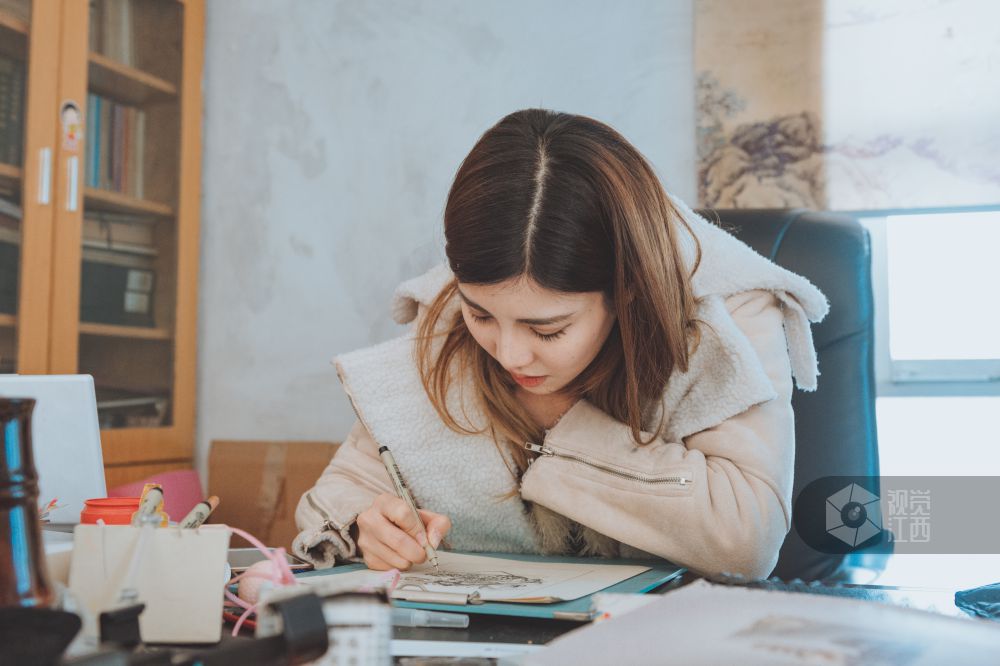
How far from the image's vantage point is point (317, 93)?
240 centimetres

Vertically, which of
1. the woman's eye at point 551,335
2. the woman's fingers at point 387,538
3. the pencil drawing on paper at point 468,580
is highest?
the woman's eye at point 551,335

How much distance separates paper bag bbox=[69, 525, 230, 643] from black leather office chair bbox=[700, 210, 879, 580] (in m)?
0.90

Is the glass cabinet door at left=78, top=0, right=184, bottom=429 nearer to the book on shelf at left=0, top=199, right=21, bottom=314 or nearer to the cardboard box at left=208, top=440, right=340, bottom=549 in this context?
the book on shelf at left=0, top=199, right=21, bottom=314

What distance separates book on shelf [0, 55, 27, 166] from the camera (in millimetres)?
1950

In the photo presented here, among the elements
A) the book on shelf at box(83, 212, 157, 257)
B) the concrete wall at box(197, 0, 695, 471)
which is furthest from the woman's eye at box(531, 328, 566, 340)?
the book on shelf at box(83, 212, 157, 257)

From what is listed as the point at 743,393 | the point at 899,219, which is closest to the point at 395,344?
the point at 743,393

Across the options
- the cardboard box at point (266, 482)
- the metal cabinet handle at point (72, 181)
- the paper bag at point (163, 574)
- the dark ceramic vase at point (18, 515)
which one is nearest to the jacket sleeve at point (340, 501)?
the paper bag at point (163, 574)

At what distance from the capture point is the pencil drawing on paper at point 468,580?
76cm

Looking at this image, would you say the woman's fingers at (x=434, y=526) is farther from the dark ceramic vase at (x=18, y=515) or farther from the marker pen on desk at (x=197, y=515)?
the dark ceramic vase at (x=18, y=515)

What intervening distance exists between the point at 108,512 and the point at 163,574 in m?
0.19

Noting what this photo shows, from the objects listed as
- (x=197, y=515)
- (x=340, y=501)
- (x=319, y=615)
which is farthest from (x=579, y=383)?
(x=319, y=615)

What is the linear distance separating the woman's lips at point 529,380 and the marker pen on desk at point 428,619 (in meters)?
0.44

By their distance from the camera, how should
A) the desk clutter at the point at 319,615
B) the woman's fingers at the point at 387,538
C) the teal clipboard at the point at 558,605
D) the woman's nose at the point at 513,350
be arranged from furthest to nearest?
the woman's nose at the point at 513,350 < the woman's fingers at the point at 387,538 < the teal clipboard at the point at 558,605 < the desk clutter at the point at 319,615

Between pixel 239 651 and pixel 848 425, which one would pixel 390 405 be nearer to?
pixel 848 425
